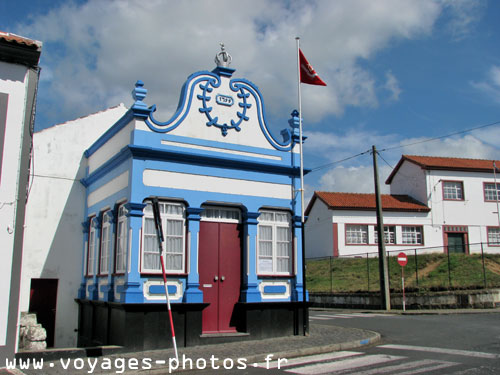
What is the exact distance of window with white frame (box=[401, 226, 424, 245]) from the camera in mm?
37656

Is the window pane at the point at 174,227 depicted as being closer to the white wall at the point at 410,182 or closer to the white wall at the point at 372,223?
the white wall at the point at 372,223

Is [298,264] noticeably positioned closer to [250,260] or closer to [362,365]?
[250,260]

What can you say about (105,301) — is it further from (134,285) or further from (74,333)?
(74,333)

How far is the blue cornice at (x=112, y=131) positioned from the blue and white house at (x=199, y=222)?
0.16 feet

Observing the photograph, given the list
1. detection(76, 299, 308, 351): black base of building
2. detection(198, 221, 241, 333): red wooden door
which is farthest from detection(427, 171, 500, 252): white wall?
detection(198, 221, 241, 333): red wooden door

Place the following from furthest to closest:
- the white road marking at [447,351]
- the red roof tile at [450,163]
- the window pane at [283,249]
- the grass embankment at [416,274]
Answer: the red roof tile at [450,163], the grass embankment at [416,274], the window pane at [283,249], the white road marking at [447,351]

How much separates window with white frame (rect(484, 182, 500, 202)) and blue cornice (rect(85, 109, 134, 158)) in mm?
32984

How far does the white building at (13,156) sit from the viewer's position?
9.72 m

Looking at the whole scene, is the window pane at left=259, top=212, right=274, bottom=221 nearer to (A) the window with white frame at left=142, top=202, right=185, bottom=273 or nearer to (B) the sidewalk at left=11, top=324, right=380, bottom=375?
(A) the window with white frame at left=142, top=202, right=185, bottom=273

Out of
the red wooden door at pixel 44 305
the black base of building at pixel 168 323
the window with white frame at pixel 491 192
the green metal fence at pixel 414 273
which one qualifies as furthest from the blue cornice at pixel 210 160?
the window with white frame at pixel 491 192

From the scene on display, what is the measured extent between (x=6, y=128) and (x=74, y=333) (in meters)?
7.43

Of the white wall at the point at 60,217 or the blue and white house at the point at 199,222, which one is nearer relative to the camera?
the blue and white house at the point at 199,222

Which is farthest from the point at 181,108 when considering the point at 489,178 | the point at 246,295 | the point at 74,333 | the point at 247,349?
the point at 489,178

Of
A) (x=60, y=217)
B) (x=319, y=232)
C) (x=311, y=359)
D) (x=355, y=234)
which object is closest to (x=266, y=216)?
(x=311, y=359)
